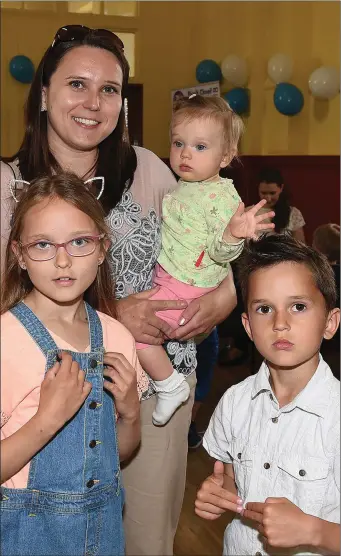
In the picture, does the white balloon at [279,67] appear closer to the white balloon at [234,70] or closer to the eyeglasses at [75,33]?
the white balloon at [234,70]

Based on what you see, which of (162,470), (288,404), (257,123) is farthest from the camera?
(257,123)

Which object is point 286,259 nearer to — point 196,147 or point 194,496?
point 196,147

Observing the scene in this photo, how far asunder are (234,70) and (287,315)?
0.58 meters

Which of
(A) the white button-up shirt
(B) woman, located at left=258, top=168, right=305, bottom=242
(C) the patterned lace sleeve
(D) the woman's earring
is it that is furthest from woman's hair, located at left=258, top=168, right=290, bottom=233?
(C) the patterned lace sleeve

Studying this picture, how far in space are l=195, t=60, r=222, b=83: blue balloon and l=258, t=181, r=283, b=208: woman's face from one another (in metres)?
0.20

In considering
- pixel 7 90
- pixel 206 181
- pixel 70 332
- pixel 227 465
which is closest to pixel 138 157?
pixel 206 181

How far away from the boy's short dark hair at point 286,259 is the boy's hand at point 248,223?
24mm

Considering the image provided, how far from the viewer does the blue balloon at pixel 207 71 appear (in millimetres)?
1065

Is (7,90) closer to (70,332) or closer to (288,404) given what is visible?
(70,332)

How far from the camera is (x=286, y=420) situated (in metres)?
0.92

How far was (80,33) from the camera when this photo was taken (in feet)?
2.90

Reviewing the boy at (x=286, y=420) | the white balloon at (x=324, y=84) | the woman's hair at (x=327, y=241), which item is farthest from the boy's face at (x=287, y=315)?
the white balloon at (x=324, y=84)

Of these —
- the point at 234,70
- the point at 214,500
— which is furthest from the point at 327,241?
the point at 214,500

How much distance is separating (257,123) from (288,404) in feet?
1.90
